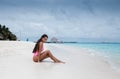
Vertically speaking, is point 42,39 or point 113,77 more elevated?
point 42,39

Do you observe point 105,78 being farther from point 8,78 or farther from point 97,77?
point 8,78

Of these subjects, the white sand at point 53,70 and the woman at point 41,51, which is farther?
the woman at point 41,51

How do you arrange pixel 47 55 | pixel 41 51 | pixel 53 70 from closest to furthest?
pixel 53 70 → pixel 41 51 → pixel 47 55

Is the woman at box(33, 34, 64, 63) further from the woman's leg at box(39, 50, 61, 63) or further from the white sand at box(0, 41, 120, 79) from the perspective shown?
the white sand at box(0, 41, 120, 79)

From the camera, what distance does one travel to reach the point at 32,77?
5.82 meters

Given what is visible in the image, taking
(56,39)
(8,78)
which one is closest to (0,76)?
(8,78)

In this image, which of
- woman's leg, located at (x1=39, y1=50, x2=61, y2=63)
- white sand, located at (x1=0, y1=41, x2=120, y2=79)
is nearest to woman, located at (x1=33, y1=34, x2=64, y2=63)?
woman's leg, located at (x1=39, y1=50, x2=61, y2=63)

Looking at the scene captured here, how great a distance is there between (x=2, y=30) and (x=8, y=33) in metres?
2.85

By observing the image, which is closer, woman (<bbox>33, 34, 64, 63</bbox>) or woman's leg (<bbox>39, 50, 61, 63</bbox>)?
woman (<bbox>33, 34, 64, 63</bbox>)

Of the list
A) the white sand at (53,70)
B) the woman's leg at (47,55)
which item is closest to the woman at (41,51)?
the woman's leg at (47,55)

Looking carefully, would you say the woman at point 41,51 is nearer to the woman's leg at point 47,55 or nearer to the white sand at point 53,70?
the woman's leg at point 47,55

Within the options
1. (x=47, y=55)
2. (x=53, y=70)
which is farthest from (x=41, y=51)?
(x=53, y=70)

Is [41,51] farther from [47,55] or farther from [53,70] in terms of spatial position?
[53,70]

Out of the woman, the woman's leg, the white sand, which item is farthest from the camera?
the woman's leg
